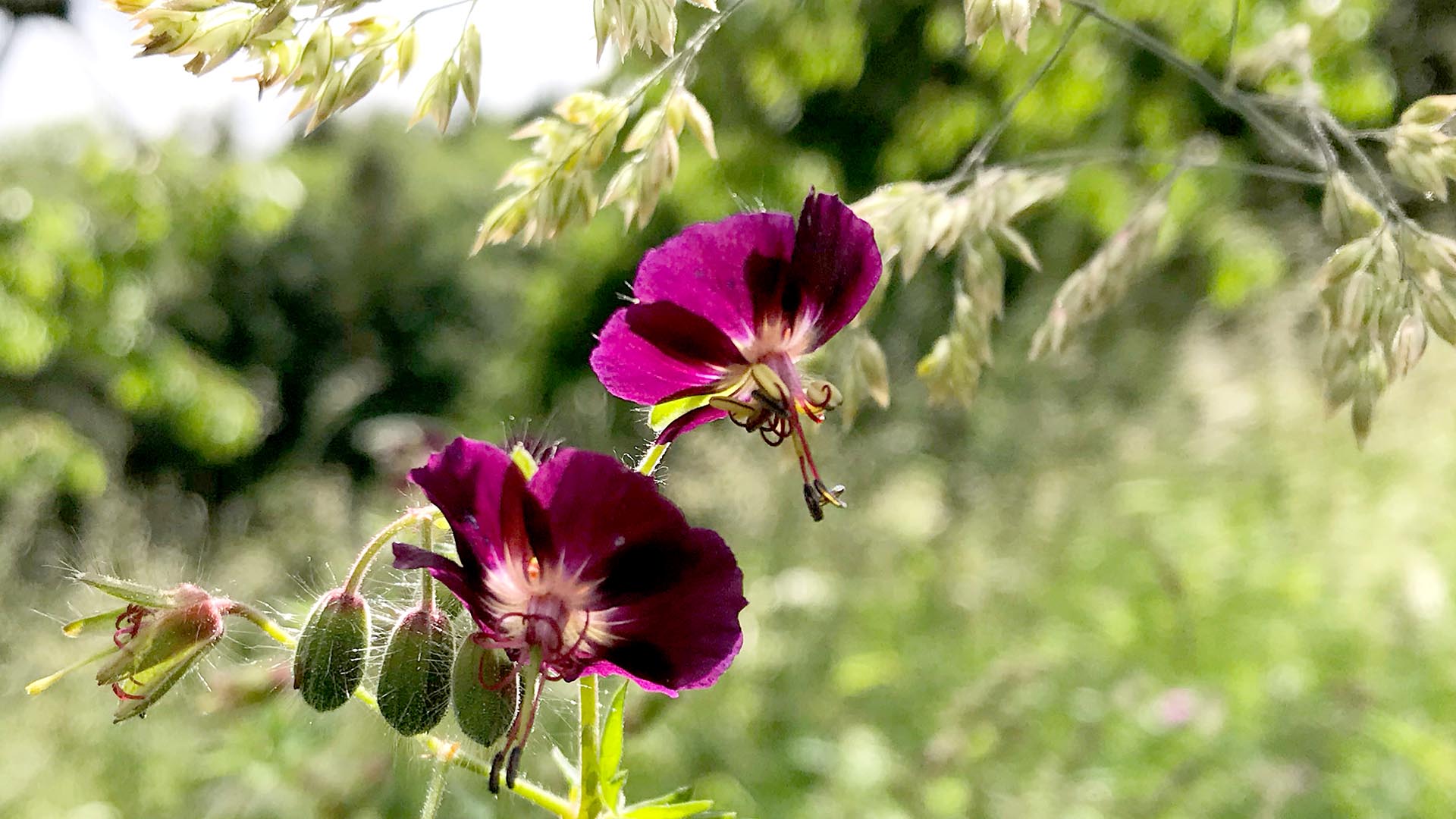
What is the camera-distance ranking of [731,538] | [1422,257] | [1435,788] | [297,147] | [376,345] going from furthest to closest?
[297,147] → [376,345] → [731,538] → [1435,788] → [1422,257]

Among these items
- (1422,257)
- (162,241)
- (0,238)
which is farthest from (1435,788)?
(162,241)

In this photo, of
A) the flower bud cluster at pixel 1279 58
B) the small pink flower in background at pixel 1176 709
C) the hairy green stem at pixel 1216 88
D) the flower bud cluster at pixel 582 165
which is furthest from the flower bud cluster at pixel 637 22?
the small pink flower in background at pixel 1176 709

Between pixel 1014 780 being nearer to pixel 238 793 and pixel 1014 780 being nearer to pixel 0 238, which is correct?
pixel 238 793

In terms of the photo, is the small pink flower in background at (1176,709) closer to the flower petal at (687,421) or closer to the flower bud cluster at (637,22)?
the flower petal at (687,421)

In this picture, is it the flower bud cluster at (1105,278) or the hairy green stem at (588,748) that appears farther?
the flower bud cluster at (1105,278)

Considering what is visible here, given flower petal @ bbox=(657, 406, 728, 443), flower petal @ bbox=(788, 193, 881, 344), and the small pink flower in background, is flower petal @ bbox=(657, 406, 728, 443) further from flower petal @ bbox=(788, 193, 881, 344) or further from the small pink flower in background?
the small pink flower in background

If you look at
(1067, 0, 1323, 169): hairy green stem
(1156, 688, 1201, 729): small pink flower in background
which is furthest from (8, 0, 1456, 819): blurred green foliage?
(1067, 0, 1323, 169): hairy green stem

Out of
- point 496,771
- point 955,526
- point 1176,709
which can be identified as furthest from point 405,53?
point 955,526
